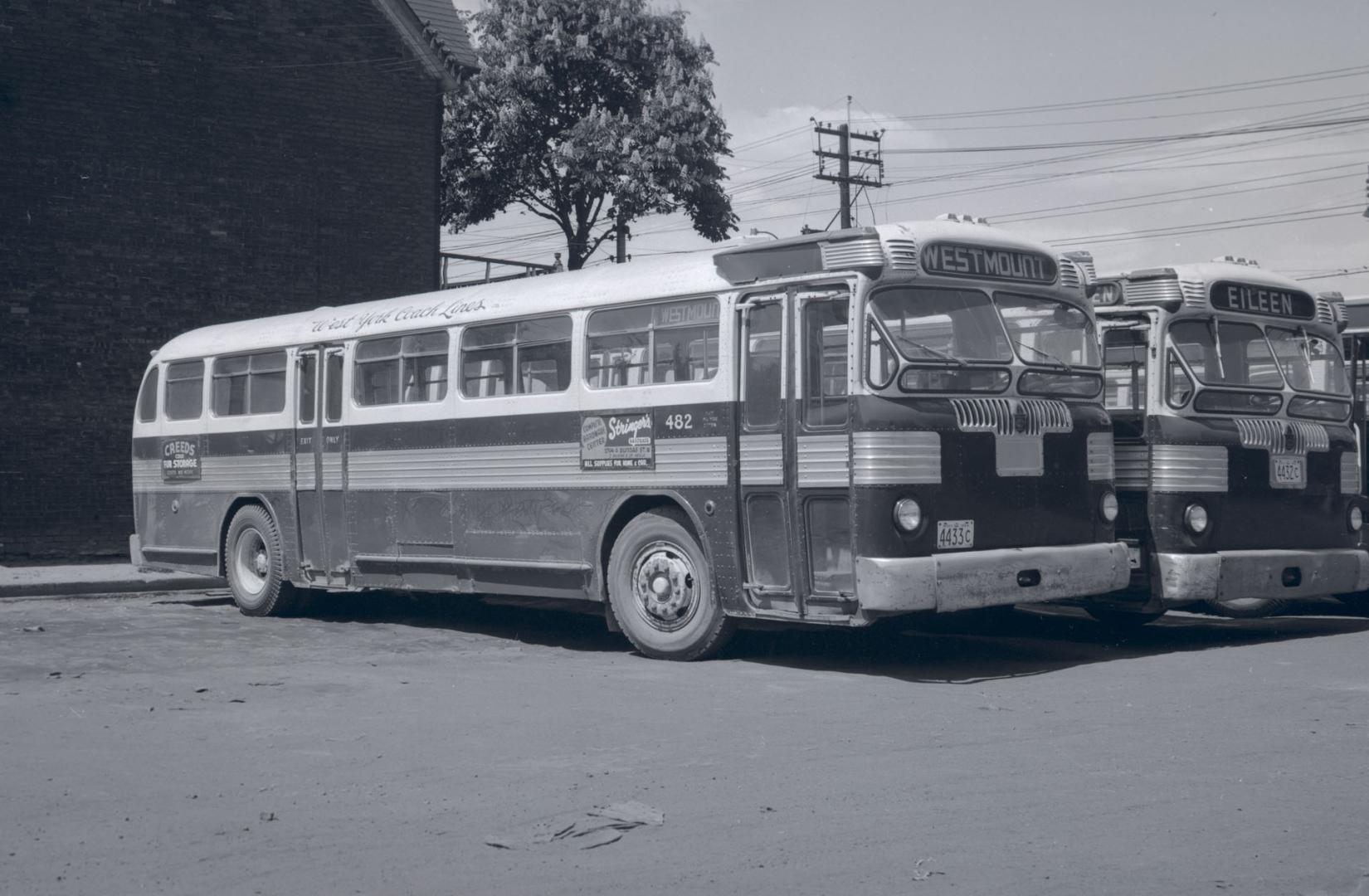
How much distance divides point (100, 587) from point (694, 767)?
13.2 metres

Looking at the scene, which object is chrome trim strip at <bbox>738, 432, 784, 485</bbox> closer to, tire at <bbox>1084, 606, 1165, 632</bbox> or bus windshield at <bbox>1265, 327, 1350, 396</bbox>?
tire at <bbox>1084, 606, 1165, 632</bbox>

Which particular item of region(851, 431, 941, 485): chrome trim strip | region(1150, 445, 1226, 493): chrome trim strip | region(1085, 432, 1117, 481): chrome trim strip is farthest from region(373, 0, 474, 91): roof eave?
region(851, 431, 941, 485): chrome trim strip

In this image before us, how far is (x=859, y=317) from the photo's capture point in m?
10.3

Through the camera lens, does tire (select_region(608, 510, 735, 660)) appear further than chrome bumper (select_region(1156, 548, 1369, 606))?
No

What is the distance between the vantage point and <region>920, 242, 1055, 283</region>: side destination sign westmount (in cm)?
1077

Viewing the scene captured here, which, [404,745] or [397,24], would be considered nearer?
[404,745]

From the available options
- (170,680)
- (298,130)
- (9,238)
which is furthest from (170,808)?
(298,130)

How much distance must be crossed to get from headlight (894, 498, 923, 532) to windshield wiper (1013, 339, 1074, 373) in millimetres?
1561

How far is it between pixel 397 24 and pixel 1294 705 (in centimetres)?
2015

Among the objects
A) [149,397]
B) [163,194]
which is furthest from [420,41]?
[149,397]

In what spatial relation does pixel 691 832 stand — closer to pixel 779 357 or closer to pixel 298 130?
pixel 779 357

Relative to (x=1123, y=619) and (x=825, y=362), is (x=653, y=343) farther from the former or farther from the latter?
(x=1123, y=619)

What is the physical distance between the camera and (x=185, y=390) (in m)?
16.9

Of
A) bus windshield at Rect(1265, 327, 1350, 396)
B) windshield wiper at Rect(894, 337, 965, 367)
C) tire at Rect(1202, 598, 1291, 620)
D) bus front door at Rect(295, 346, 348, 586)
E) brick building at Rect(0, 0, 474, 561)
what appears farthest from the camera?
brick building at Rect(0, 0, 474, 561)
